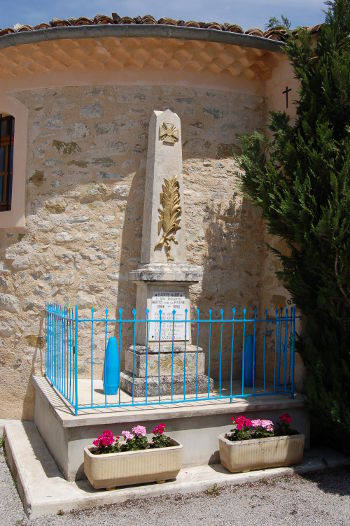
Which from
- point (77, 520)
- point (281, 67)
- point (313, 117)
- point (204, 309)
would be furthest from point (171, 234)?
point (77, 520)

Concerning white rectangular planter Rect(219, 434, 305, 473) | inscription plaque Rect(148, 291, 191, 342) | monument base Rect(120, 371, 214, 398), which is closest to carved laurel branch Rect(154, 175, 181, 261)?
inscription plaque Rect(148, 291, 191, 342)

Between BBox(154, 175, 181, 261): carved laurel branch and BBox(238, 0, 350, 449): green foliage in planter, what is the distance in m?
0.94

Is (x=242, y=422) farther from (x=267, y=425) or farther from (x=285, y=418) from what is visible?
(x=285, y=418)

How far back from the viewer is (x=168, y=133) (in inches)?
251

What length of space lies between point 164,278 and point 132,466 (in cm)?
216

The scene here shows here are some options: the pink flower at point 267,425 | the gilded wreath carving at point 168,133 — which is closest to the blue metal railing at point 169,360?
the pink flower at point 267,425

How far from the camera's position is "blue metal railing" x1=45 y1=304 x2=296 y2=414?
5.56m

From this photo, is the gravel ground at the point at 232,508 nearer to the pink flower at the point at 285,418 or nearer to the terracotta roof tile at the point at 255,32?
the pink flower at the point at 285,418

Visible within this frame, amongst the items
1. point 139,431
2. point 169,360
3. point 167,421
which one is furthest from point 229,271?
point 139,431

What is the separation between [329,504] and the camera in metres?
4.63

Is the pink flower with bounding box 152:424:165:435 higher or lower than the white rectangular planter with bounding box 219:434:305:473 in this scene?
higher

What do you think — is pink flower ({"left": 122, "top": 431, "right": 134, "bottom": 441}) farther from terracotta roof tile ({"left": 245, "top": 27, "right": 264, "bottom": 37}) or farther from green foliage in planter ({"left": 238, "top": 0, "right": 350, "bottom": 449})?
terracotta roof tile ({"left": 245, "top": 27, "right": 264, "bottom": 37})

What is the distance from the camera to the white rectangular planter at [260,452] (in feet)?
16.5

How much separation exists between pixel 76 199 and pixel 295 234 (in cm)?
293
